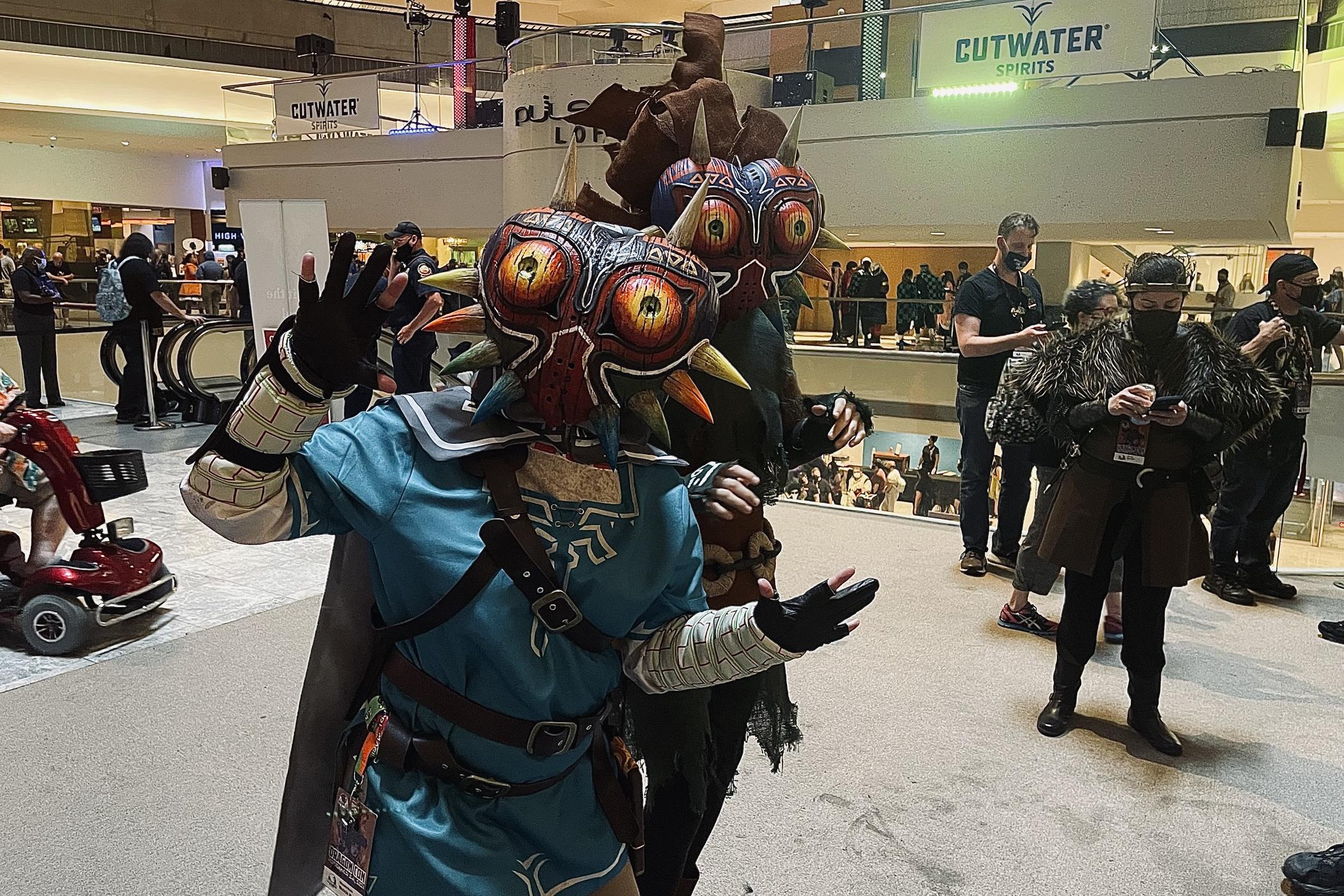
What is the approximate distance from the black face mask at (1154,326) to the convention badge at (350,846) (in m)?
2.70

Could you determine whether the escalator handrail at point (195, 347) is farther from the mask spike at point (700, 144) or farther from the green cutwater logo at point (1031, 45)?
the mask spike at point (700, 144)

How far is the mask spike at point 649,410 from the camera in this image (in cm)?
139

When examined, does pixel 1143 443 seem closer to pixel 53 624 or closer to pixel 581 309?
pixel 581 309

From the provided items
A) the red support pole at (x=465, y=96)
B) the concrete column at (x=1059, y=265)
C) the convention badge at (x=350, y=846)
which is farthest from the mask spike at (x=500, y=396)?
the red support pole at (x=465, y=96)

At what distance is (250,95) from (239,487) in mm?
14660

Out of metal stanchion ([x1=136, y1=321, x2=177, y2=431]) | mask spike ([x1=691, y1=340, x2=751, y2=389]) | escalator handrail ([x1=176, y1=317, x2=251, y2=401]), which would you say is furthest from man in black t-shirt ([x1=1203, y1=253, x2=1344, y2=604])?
metal stanchion ([x1=136, y1=321, x2=177, y2=431])

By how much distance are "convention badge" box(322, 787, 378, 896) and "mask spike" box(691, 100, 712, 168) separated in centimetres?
129

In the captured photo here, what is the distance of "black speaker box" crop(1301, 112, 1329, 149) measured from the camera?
25.5 feet

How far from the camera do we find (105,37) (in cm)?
1622

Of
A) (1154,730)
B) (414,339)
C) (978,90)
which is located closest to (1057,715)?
(1154,730)

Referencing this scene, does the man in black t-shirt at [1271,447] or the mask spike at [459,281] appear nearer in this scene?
the mask spike at [459,281]

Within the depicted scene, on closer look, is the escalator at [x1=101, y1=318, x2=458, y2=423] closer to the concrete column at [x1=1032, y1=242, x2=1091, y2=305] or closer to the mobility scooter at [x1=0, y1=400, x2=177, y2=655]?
the mobility scooter at [x1=0, y1=400, x2=177, y2=655]

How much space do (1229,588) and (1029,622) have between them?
1242 mm

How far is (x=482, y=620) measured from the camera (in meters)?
1.28
